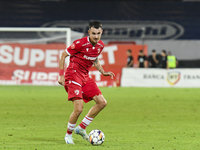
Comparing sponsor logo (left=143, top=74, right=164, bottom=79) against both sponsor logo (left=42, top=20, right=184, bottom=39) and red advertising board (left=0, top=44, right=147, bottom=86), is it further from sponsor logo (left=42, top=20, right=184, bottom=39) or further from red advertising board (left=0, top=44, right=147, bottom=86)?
sponsor logo (left=42, top=20, right=184, bottom=39)

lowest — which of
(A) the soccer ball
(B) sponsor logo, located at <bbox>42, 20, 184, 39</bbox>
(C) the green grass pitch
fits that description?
(B) sponsor logo, located at <bbox>42, 20, 184, 39</bbox>

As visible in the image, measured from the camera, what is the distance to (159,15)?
2991cm

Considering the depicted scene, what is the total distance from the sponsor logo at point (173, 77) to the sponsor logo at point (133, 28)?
943 cm

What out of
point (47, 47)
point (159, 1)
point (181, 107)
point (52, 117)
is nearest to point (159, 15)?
point (159, 1)

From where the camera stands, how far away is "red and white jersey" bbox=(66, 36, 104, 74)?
571cm

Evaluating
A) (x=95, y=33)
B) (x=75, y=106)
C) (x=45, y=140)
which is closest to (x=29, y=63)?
(x=45, y=140)

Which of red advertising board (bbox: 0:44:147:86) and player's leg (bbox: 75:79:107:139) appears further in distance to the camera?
red advertising board (bbox: 0:44:147:86)

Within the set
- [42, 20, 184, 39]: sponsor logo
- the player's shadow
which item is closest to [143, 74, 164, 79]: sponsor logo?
[42, 20, 184, 39]: sponsor logo

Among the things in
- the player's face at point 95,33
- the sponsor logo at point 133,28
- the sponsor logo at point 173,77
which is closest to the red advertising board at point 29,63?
the sponsor logo at point 173,77

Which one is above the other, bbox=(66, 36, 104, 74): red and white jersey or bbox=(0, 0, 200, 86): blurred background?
bbox=(66, 36, 104, 74): red and white jersey

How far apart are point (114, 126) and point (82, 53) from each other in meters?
2.14

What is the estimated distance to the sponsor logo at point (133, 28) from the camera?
2838 cm

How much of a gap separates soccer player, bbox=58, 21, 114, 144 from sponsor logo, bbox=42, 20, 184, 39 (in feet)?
73.1

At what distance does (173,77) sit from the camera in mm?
18844
